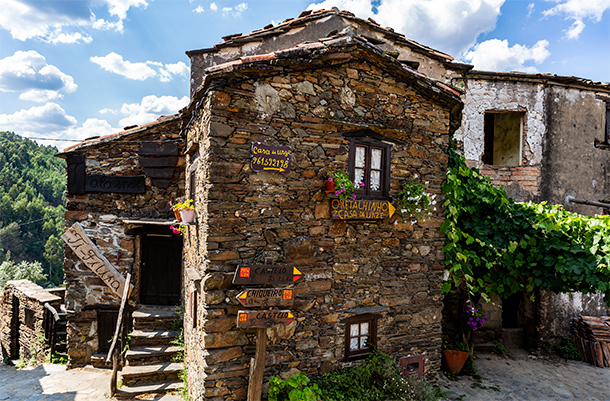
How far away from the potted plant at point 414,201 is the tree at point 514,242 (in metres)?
A: 0.48

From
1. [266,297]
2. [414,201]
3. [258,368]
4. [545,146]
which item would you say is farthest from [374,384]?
[545,146]

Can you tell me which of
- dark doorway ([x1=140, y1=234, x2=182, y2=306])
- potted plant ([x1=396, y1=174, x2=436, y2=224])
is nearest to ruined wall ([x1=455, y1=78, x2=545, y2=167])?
potted plant ([x1=396, y1=174, x2=436, y2=224])

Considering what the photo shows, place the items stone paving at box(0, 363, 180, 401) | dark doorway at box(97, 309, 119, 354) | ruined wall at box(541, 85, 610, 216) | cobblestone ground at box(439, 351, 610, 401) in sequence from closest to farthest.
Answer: cobblestone ground at box(439, 351, 610, 401) < stone paving at box(0, 363, 180, 401) < dark doorway at box(97, 309, 119, 354) < ruined wall at box(541, 85, 610, 216)

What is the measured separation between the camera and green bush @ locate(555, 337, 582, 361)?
7.93 m

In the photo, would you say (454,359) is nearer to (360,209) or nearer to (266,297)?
(360,209)

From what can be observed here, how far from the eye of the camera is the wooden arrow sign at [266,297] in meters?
4.11

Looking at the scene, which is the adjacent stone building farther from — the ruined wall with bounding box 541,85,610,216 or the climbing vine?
the climbing vine

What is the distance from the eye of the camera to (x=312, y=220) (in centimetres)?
468

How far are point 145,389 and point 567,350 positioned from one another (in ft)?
30.1

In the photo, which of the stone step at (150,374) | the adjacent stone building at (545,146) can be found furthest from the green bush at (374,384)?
the adjacent stone building at (545,146)

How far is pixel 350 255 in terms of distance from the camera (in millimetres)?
4961

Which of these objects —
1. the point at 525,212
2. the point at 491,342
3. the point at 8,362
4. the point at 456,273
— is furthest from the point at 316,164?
the point at 8,362

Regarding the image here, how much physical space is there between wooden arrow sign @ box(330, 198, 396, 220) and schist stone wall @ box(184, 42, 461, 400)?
0.14 meters

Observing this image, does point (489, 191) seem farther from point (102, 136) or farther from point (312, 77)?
point (102, 136)
